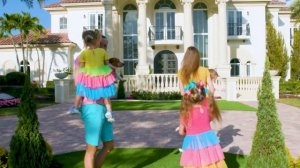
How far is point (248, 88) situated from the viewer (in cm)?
2497

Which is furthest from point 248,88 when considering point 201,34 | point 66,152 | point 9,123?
point 66,152

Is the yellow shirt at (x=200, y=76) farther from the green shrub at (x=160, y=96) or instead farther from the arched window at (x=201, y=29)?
the arched window at (x=201, y=29)

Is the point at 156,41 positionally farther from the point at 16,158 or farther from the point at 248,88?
the point at 16,158

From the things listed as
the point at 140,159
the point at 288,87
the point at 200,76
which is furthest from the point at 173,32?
the point at 200,76

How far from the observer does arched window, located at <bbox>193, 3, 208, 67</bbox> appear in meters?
31.4

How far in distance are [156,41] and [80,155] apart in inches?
918

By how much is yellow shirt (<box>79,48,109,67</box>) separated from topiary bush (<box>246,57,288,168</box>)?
7.21 ft

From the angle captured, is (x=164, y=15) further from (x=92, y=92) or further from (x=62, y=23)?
(x=92, y=92)

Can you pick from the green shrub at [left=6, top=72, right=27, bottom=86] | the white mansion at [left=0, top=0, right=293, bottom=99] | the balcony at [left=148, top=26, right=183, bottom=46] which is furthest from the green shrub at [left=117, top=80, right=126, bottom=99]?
the green shrub at [left=6, top=72, right=27, bottom=86]

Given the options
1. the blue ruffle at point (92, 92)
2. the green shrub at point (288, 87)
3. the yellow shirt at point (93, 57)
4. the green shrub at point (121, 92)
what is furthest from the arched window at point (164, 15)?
the blue ruffle at point (92, 92)

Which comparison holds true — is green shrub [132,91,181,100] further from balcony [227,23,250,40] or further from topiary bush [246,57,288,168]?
topiary bush [246,57,288,168]

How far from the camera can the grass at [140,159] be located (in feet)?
21.8

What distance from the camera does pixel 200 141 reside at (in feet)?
14.9

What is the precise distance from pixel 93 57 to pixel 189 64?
1450mm
